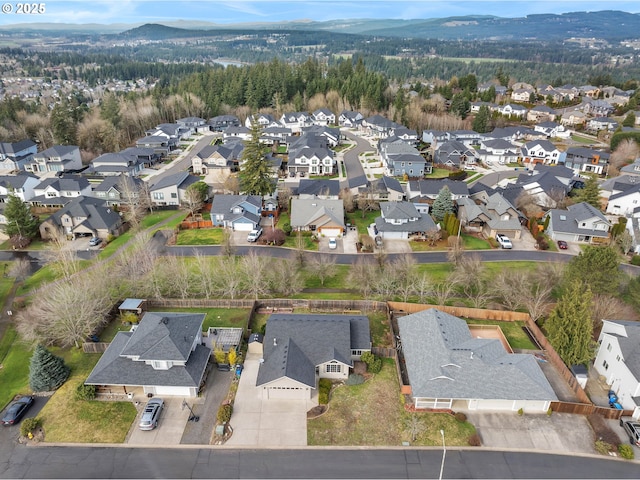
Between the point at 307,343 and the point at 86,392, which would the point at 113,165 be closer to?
the point at 86,392

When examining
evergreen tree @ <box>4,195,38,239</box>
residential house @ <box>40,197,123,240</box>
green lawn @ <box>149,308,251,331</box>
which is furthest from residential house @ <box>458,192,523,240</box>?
evergreen tree @ <box>4,195,38,239</box>

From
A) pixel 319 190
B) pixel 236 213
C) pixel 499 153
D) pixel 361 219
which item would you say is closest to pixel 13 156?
pixel 236 213

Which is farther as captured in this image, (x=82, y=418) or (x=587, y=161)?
(x=587, y=161)

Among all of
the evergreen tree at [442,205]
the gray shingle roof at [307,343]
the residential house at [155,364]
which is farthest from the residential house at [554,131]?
the residential house at [155,364]

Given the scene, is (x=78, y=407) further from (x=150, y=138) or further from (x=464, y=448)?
(x=150, y=138)

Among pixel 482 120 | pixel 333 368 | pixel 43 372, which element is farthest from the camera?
pixel 482 120

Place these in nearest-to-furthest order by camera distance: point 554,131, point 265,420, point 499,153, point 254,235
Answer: point 265,420 → point 254,235 → point 499,153 → point 554,131

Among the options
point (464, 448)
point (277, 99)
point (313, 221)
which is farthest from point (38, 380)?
point (277, 99)

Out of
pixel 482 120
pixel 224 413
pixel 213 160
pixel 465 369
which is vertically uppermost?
pixel 482 120
